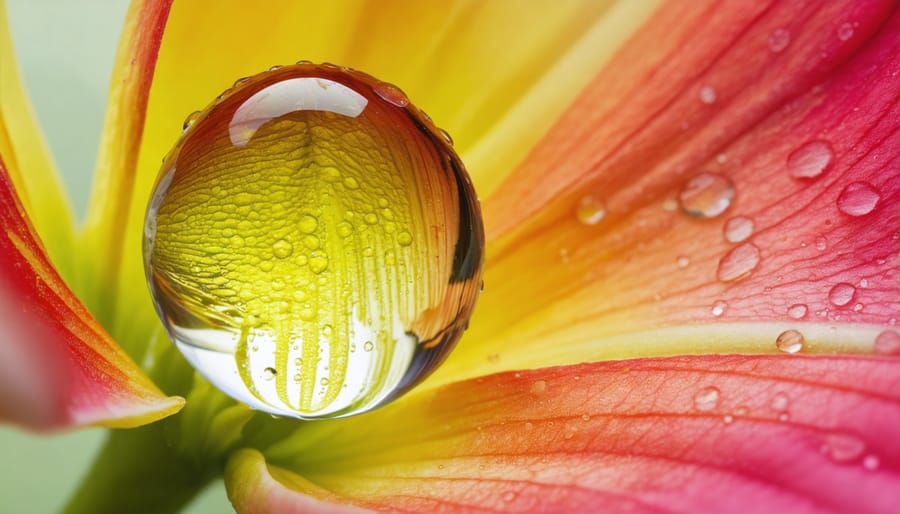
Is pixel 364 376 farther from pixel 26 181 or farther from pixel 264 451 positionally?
pixel 26 181

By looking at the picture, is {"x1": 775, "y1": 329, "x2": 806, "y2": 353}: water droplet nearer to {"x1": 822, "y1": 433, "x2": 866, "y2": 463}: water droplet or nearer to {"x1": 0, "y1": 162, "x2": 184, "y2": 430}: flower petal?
{"x1": 822, "y1": 433, "x2": 866, "y2": 463}: water droplet

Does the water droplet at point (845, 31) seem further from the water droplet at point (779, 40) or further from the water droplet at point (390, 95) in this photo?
the water droplet at point (390, 95)

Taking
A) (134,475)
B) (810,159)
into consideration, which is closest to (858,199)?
(810,159)

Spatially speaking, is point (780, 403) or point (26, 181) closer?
point (780, 403)

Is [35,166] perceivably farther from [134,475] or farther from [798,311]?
[798,311]

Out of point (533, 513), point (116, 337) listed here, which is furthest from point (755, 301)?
point (116, 337)
